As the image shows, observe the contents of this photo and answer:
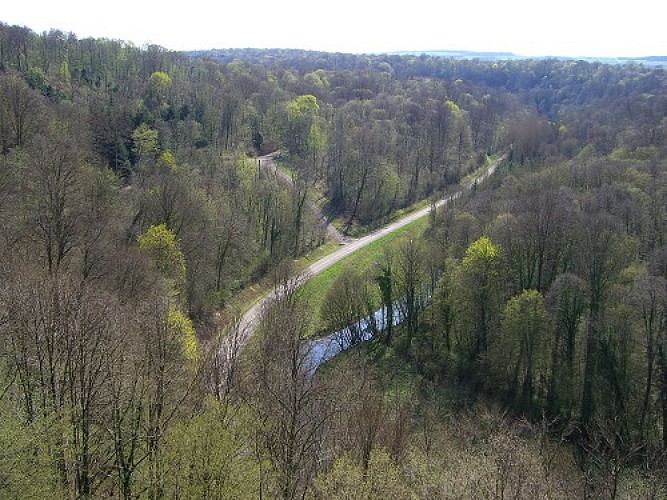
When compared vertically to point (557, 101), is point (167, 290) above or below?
below

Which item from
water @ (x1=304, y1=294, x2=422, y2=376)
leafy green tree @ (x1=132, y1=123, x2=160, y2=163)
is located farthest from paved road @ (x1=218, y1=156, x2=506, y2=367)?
leafy green tree @ (x1=132, y1=123, x2=160, y2=163)

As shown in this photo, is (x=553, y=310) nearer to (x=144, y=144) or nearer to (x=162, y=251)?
(x=162, y=251)

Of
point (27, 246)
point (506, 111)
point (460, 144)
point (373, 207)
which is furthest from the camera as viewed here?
point (506, 111)

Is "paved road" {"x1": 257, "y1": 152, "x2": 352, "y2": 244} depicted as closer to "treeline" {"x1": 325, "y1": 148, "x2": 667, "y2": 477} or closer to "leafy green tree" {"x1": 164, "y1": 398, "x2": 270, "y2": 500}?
"treeline" {"x1": 325, "y1": 148, "x2": 667, "y2": 477}

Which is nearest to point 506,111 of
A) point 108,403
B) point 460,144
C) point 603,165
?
point 460,144

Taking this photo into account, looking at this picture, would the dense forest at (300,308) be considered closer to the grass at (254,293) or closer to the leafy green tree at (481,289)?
the leafy green tree at (481,289)

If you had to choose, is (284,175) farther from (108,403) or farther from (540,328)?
(108,403)
